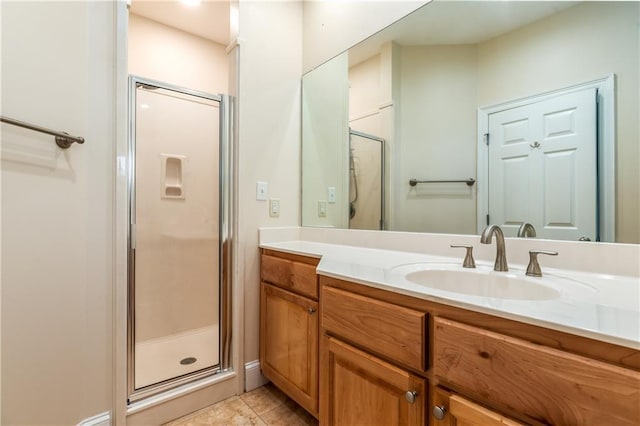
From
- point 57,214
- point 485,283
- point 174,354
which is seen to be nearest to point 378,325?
point 485,283

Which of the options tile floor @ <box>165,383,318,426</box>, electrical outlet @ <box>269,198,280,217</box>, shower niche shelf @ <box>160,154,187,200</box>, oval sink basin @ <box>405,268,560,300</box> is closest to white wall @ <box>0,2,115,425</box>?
tile floor @ <box>165,383,318,426</box>

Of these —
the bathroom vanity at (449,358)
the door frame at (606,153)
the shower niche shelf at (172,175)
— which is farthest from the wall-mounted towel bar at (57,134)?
the door frame at (606,153)

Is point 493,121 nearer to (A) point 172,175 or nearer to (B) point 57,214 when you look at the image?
(B) point 57,214

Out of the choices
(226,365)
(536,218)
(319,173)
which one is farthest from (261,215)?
(536,218)

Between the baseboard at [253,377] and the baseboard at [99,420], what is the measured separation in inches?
25.8

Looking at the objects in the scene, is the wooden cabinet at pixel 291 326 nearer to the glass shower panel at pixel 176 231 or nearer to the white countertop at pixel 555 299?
the white countertop at pixel 555 299

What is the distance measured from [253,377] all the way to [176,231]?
1.13m

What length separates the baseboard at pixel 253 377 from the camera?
1699 millimetres

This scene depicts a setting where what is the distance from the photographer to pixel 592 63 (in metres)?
0.98

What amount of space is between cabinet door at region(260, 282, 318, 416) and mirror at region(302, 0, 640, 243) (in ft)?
1.94

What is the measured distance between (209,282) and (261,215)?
72cm

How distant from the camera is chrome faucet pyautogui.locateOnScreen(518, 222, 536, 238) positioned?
1090 millimetres

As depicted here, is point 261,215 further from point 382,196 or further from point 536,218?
point 536,218

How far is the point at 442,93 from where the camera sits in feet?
4.49
